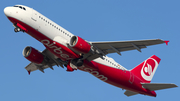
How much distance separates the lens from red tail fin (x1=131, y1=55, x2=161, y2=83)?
38.6 meters

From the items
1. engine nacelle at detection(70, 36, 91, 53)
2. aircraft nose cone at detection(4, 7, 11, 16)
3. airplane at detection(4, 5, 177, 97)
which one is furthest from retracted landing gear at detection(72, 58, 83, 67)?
aircraft nose cone at detection(4, 7, 11, 16)

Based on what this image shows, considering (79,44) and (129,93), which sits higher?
(79,44)

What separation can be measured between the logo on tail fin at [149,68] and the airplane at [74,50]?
309 cm

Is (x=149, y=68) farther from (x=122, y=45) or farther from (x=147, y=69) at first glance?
(x=122, y=45)

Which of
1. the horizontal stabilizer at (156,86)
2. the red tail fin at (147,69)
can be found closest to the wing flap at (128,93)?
the red tail fin at (147,69)

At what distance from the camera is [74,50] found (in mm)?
29156

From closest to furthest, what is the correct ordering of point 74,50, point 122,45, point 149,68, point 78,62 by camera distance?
point 74,50 → point 122,45 → point 78,62 → point 149,68

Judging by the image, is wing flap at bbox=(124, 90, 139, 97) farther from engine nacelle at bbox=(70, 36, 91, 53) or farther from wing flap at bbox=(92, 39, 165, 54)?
engine nacelle at bbox=(70, 36, 91, 53)

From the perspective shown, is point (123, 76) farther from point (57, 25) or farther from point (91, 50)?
point (57, 25)

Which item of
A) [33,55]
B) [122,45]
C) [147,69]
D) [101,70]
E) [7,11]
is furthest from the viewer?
[147,69]

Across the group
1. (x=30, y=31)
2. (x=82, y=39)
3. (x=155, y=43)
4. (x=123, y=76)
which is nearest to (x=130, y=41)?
(x=155, y=43)

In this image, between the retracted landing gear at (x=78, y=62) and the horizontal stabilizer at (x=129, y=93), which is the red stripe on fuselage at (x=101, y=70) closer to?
the retracted landing gear at (x=78, y=62)

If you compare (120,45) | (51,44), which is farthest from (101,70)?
(51,44)

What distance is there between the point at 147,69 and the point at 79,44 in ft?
50.4
